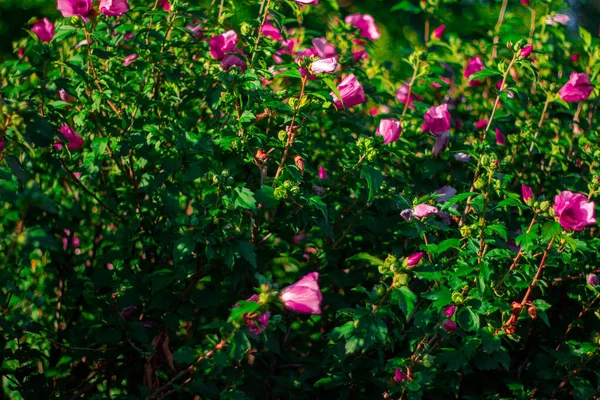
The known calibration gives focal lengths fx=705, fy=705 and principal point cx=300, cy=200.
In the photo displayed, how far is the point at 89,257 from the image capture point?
10.00ft

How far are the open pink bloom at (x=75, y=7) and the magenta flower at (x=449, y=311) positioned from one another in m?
1.50

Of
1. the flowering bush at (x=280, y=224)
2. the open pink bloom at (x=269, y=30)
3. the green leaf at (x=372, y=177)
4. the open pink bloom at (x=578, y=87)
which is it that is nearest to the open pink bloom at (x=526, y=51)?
the flowering bush at (x=280, y=224)

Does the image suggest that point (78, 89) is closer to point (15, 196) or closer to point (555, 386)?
point (15, 196)

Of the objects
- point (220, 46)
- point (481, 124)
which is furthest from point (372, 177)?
point (481, 124)

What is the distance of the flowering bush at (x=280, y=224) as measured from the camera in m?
2.12

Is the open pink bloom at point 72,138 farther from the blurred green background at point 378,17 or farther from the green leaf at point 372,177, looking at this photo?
the blurred green background at point 378,17

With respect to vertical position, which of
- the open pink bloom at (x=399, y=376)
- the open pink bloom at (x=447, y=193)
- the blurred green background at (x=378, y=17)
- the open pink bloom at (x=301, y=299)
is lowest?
the blurred green background at (x=378, y=17)

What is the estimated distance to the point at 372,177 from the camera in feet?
7.02

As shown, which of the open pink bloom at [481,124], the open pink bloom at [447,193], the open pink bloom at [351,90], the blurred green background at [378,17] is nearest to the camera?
the open pink bloom at [351,90]

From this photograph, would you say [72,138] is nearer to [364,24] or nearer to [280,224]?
[280,224]

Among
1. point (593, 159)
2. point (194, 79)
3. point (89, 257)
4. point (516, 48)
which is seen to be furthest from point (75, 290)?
point (593, 159)

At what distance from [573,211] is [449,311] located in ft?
1.56

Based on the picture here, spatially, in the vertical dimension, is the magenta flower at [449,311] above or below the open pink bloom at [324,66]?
below

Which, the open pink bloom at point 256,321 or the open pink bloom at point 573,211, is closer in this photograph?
the open pink bloom at point 256,321
